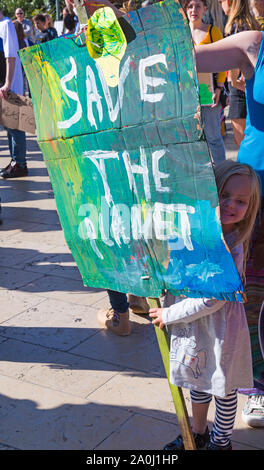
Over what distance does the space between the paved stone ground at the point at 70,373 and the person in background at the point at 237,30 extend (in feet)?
6.10

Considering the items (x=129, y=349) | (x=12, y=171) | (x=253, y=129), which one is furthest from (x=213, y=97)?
(x=253, y=129)

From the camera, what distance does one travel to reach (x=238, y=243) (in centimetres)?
240

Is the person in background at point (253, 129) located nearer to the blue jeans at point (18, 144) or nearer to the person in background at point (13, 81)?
the person in background at point (13, 81)

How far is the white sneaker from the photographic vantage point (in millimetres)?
2939

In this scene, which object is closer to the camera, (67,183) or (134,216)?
(134,216)

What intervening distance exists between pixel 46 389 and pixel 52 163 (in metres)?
1.28

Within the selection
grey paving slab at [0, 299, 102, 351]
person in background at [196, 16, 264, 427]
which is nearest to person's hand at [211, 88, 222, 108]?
grey paving slab at [0, 299, 102, 351]

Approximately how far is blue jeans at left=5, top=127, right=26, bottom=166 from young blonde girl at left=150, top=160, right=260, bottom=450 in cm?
565

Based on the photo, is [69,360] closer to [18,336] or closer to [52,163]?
[18,336]

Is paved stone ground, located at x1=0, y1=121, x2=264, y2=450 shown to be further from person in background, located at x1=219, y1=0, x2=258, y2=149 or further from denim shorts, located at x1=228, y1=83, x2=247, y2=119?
denim shorts, located at x1=228, y1=83, x2=247, y2=119

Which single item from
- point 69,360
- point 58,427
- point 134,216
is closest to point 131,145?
point 134,216

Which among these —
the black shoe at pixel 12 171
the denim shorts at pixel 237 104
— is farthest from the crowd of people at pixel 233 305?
the black shoe at pixel 12 171

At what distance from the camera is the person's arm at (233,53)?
2.60 m

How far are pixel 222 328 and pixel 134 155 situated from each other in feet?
2.41
